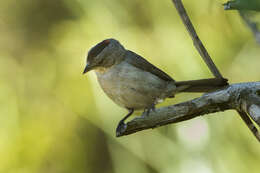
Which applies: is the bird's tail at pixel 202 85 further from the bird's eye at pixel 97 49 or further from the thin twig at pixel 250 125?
the bird's eye at pixel 97 49

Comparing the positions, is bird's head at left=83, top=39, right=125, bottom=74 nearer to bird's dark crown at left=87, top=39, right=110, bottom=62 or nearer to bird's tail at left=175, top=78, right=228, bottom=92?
bird's dark crown at left=87, top=39, right=110, bottom=62

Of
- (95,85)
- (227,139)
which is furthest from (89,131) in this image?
(227,139)

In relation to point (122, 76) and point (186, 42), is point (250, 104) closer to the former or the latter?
point (122, 76)

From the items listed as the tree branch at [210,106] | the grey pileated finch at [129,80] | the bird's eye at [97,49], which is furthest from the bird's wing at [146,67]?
the tree branch at [210,106]

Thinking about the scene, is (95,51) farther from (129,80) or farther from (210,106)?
(210,106)

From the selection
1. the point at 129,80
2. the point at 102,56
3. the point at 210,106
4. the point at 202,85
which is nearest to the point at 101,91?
the point at 102,56
